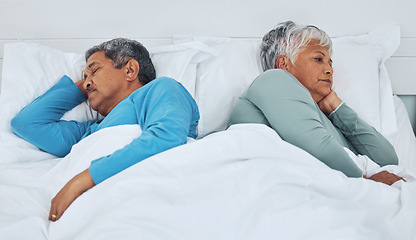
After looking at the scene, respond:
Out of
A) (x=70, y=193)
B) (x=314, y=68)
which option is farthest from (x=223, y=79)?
(x=70, y=193)

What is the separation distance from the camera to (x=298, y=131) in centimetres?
117

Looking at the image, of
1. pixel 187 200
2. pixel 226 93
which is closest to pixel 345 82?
pixel 226 93

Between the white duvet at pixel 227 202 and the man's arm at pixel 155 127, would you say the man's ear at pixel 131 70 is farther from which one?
the white duvet at pixel 227 202

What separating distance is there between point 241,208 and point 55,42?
1.45 m

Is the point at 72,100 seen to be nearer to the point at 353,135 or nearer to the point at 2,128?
the point at 2,128

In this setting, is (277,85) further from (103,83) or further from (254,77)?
(103,83)

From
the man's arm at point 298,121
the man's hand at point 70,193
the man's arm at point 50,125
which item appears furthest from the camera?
the man's arm at point 50,125

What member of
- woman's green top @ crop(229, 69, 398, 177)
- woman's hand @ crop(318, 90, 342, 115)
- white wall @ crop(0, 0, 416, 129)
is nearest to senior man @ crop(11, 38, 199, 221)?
woman's green top @ crop(229, 69, 398, 177)

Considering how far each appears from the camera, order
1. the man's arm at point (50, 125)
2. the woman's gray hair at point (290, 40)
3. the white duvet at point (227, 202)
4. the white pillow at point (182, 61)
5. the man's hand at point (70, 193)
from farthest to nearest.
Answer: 1. the white pillow at point (182, 61)
2. the woman's gray hair at point (290, 40)
3. the man's arm at point (50, 125)
4. the man's hand at point (70, 193)
5. the white duvet at point (227, 202)

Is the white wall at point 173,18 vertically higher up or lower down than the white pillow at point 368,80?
higher up

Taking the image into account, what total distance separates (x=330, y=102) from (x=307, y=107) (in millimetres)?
370

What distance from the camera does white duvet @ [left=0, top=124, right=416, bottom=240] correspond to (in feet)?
2.60

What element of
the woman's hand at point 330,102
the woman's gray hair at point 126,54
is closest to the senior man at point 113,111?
the woman's gray hair at point 126,54

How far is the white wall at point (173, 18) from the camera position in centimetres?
188
